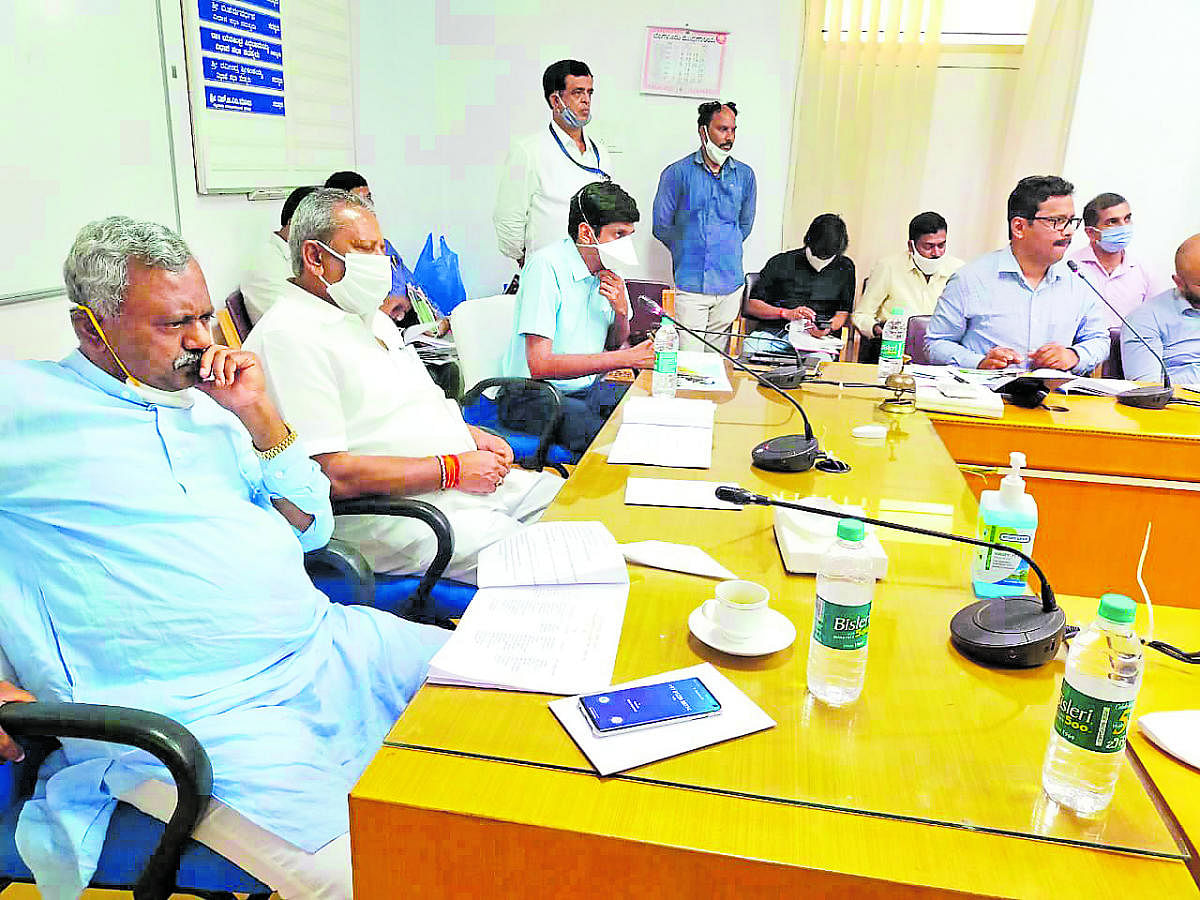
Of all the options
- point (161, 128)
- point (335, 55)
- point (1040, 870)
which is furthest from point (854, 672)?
point (335, 55)

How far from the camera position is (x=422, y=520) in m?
1.76

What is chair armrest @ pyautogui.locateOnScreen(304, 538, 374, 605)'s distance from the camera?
1621 mm

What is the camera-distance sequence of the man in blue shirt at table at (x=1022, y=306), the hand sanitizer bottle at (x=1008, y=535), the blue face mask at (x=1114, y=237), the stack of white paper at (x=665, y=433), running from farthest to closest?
the blue face mask at (x=1114, y=237) < the man in blue shirt at table at (x=1022, y=306) < the stack of white paper at (x=665, y=433) < the hand sanitizer bottle at (x=1008, y=535)

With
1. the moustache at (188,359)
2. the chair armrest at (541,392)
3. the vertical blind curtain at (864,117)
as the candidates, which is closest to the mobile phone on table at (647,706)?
the moustache at (188,359)

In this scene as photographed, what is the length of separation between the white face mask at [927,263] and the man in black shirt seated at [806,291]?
0.33 metres

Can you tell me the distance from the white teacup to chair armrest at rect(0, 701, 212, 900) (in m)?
0.66

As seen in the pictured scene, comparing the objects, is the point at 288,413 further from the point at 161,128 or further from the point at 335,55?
the point at 335,55

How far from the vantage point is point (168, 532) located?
1.31 m

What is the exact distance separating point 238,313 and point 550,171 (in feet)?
5.86

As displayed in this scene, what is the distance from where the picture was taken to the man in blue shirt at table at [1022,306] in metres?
3.01

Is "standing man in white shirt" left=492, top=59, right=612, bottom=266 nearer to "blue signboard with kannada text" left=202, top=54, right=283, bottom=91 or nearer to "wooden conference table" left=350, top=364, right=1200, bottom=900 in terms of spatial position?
"blue signboard with kannada text" left=202, top=54, right=283, bottom=91

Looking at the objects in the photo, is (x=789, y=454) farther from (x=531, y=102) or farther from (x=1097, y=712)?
(x=531, y=102)

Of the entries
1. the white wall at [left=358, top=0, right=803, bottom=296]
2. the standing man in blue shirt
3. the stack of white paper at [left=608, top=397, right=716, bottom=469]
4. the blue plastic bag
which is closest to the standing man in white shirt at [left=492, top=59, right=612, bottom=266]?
the blue plastic bag

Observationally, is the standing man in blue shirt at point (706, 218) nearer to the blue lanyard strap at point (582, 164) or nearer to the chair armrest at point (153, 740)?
the blue lanyard strap at point (582, 164)
